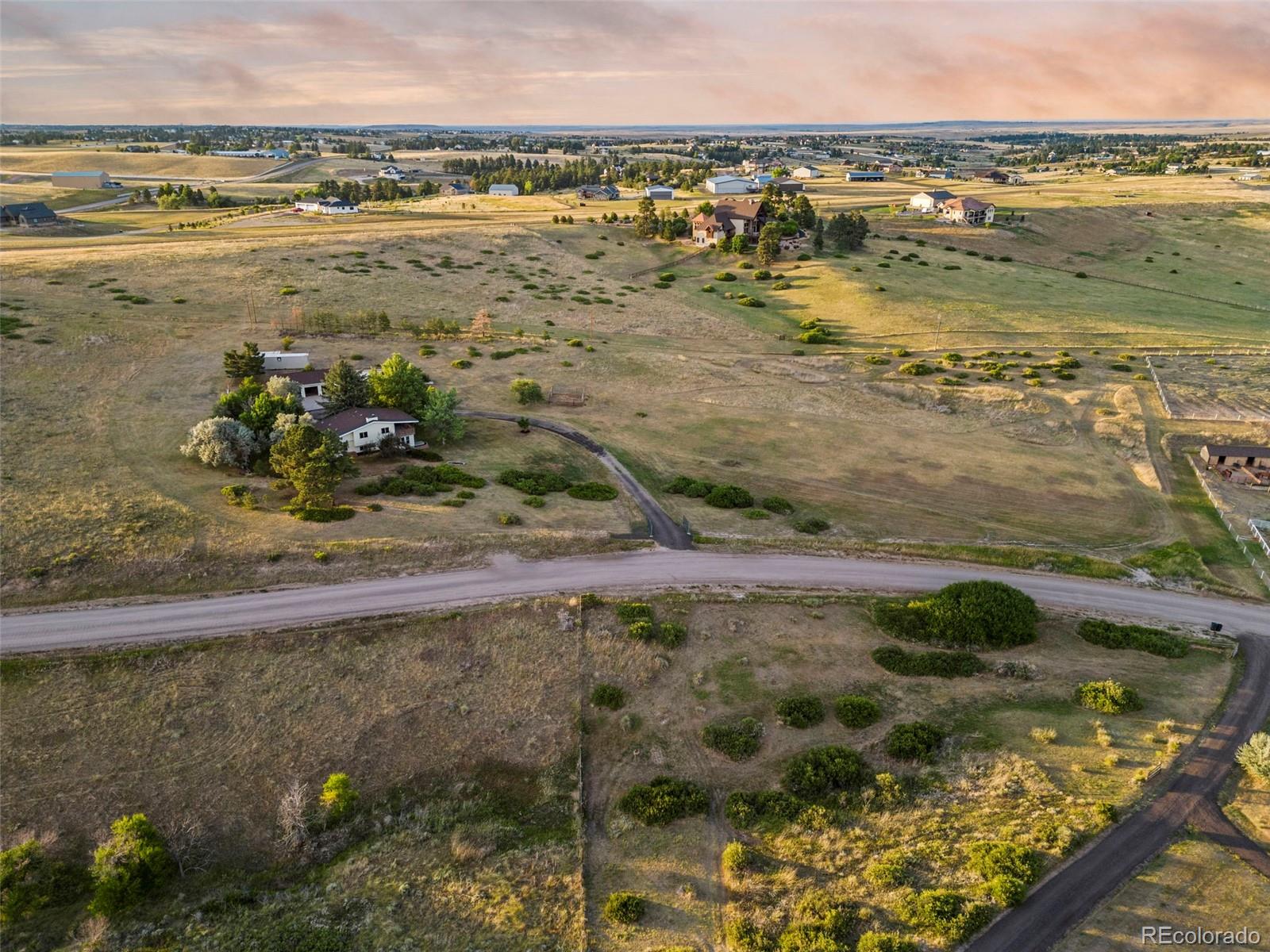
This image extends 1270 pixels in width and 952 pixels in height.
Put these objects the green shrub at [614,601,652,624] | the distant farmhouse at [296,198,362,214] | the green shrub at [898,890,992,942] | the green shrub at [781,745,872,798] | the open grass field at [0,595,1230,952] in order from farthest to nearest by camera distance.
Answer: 1. the distant farmhouse at [296,198,362,214]
2. the green shrub at [614,601,652,624]
3. the green shrub at [781,745,872,798]
4. the open grass field at [0,595,1230,952]
5. the green shrub at [898,890,992,942]

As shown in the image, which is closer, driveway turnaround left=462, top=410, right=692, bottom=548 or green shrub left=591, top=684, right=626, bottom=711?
green shrub left=591, top=684, right=626, bottom=711

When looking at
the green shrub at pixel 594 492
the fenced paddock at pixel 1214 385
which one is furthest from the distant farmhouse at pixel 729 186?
the green shrub at pixel 594 492

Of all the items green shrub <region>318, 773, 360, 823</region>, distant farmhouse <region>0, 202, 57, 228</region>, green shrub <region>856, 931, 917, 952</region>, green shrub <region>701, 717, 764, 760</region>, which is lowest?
green shrub <region>318, 773, 360, 823</region>

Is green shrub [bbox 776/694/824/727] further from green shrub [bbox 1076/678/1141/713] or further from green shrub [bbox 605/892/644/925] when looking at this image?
green shrub [bbox 1076/678/1141/713]

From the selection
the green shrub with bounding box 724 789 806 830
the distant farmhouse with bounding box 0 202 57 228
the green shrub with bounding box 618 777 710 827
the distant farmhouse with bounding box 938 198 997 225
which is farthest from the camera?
the distant farmhouse with bounding box 938 198 997 225

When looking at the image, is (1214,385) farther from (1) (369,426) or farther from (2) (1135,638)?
(1) (369,426)

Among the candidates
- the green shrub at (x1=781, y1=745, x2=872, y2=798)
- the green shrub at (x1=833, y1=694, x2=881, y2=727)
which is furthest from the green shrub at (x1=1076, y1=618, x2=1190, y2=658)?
the green shrub at (x1=781, y1=745, x2=872, y2=798)

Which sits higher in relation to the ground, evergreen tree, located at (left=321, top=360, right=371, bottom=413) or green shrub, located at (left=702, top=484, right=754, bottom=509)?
evergreen tree, located at (left=321, top=360, right=371, bottom=413)
